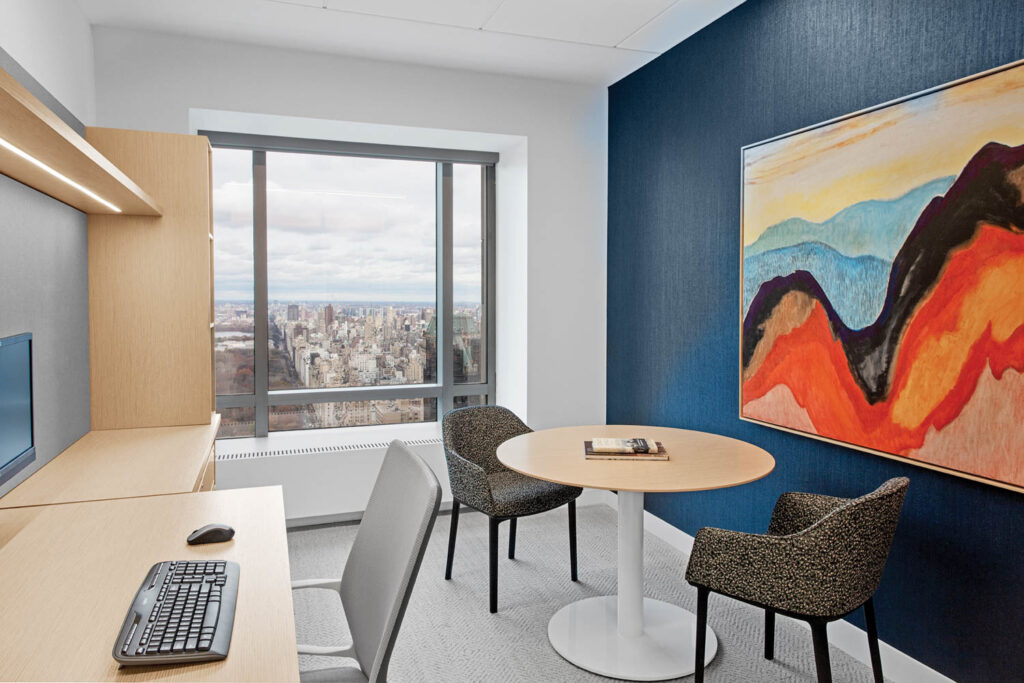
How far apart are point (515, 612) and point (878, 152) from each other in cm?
220

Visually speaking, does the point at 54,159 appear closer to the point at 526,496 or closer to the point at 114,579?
the point at 114,579

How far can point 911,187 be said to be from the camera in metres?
2.12

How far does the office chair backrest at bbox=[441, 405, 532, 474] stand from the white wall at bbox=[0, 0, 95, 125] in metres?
2.08

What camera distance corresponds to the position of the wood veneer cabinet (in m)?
2.78

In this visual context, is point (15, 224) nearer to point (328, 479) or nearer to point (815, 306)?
point (328, 479)

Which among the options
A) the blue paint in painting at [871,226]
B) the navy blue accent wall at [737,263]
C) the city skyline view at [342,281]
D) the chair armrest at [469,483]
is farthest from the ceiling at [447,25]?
the chair armrest at [469,483]

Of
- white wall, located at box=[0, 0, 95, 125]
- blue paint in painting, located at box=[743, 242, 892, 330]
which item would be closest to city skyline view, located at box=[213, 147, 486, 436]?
white wall, located at box=[0, 0, 95, 125]

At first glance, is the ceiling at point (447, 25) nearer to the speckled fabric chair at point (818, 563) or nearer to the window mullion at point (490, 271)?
the window mullion at point (490, 271)

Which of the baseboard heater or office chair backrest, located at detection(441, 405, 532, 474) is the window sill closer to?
the baseboard heater

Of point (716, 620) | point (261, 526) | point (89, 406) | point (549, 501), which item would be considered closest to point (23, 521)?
point (261, 526)

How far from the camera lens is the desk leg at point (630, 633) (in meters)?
2.30

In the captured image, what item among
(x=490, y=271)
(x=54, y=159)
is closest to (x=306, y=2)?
(x=54, y=159)

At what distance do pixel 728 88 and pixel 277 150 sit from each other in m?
2.46

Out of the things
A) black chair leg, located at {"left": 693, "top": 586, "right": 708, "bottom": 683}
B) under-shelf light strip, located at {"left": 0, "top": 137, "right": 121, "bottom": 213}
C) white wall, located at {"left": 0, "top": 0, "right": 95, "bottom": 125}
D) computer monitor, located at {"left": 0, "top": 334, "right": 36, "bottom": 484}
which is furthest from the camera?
white wall, located at {"left": 0, "top": 0, "right": 95, "bottom": 125}
